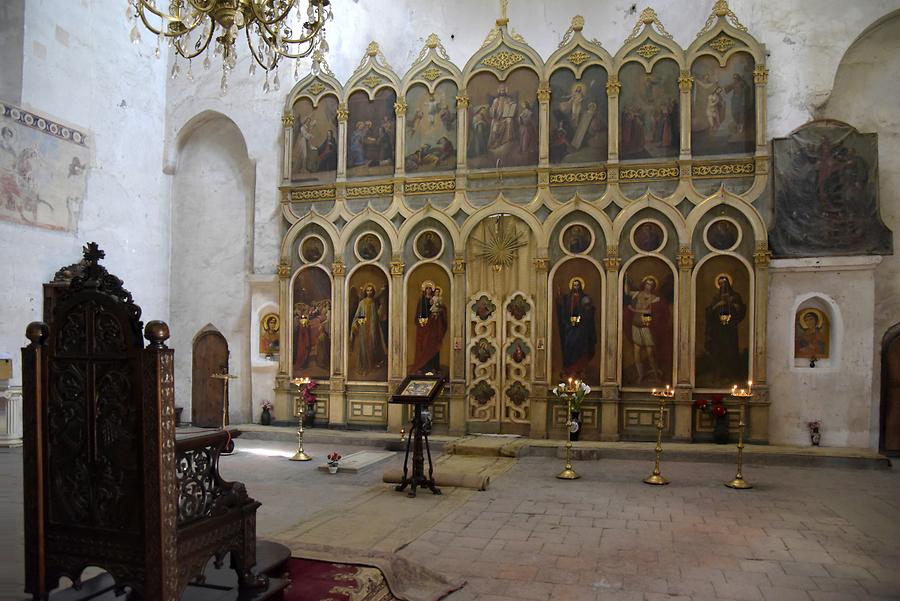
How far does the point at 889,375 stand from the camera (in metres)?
11.1

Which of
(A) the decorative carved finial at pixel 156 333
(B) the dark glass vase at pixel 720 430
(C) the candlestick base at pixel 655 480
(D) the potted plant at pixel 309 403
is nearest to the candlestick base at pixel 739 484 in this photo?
(C) the candlestick base at pixel 655 480

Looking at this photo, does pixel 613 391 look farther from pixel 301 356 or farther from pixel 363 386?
pixel 301 356

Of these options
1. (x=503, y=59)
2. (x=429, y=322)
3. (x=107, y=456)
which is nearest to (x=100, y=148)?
(x=429, y=322)

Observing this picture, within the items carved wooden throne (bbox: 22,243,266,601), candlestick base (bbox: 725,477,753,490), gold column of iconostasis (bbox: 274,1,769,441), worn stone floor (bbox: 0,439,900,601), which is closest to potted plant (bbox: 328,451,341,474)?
worn stone floor (bbox: 0,439,900,601)

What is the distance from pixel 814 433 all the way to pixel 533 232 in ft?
18.3

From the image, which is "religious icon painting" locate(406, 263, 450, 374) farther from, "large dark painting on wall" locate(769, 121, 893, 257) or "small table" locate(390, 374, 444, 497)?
"large dark painting on wall" locate(769, 121, 893, 257)

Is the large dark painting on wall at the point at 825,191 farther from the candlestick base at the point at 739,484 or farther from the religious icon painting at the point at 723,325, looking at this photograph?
the candlestick base at the point at 739,484

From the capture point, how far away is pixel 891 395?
11.0 meters

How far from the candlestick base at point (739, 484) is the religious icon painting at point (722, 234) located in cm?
416

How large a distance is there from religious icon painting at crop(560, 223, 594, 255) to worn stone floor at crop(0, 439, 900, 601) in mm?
3790

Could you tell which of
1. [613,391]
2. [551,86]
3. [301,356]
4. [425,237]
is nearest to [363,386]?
[301,356]

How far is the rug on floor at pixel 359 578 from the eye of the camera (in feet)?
15.5

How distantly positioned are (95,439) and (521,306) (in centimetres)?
897

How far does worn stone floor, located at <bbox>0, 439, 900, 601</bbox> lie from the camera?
5.22 m
